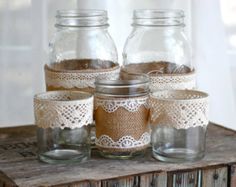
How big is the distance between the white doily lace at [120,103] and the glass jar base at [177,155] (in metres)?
0.07

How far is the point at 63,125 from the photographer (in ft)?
2.47

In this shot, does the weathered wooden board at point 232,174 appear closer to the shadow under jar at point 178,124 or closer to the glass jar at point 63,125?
the shadow under jar at point 178,124

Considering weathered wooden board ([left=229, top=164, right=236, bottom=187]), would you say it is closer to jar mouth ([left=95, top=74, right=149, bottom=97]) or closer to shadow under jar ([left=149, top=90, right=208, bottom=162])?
shadow under jar ([left=149, top=90, right=208, bottom=162])

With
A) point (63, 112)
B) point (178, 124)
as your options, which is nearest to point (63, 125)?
point (63, 112)

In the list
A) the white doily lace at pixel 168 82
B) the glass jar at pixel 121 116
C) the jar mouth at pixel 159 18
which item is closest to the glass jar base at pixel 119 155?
the glass jar at pixel 121 116

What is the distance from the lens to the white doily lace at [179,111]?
0.77 metres

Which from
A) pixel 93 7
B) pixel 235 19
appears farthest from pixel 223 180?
pixel 235 19

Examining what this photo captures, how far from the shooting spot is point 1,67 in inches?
46.9

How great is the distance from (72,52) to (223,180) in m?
0.30

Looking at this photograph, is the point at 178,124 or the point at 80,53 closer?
the point at 178,124

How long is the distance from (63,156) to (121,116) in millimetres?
95

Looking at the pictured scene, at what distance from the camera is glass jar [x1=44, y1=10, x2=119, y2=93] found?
0.84 m

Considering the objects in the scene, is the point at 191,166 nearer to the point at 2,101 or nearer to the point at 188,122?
the point at 188,122

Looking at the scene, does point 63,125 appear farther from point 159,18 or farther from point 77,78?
point 159,18
